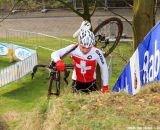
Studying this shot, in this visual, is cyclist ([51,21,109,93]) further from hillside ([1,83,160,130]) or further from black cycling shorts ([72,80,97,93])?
hillside ([1,83,160,130])

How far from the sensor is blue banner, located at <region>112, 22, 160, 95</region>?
640cm

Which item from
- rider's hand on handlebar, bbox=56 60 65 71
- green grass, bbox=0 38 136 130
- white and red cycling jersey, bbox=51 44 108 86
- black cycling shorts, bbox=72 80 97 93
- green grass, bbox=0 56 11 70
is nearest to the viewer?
green grass, bbox=0 38 136 130

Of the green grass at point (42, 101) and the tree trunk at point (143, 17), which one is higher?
the tree trunk at point (143, 17)

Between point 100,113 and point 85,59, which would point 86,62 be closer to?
point 85,59

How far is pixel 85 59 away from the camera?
777 cm

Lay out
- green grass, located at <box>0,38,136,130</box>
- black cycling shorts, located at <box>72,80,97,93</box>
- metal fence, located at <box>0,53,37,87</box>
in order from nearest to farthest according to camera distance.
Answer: green grass, located at <box>0,38,136,130</box> → black cycling shorts, located at <box>72,80,97,93</box> → metal fence, located at <box>0,53,37,87</box>

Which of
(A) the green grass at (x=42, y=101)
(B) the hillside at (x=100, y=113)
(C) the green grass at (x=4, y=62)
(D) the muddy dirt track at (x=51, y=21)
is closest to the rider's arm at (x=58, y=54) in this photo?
(A) the green grass at (x=42, y=101)

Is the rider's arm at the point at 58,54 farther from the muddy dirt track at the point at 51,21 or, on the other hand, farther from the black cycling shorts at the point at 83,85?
the muddy dirt track at the point at 51,21

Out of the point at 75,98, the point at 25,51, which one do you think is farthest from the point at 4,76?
the point at 75,98

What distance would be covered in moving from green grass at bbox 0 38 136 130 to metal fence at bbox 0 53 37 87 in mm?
377

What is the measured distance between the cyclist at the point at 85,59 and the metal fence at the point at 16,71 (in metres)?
12.7

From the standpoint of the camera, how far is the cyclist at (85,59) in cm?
754

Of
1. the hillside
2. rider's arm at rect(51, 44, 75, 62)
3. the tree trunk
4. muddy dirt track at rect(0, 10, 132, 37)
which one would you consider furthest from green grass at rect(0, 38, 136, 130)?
muddy dirt track at rect(0, 10, 132, 37)

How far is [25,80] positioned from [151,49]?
51.9 feet
